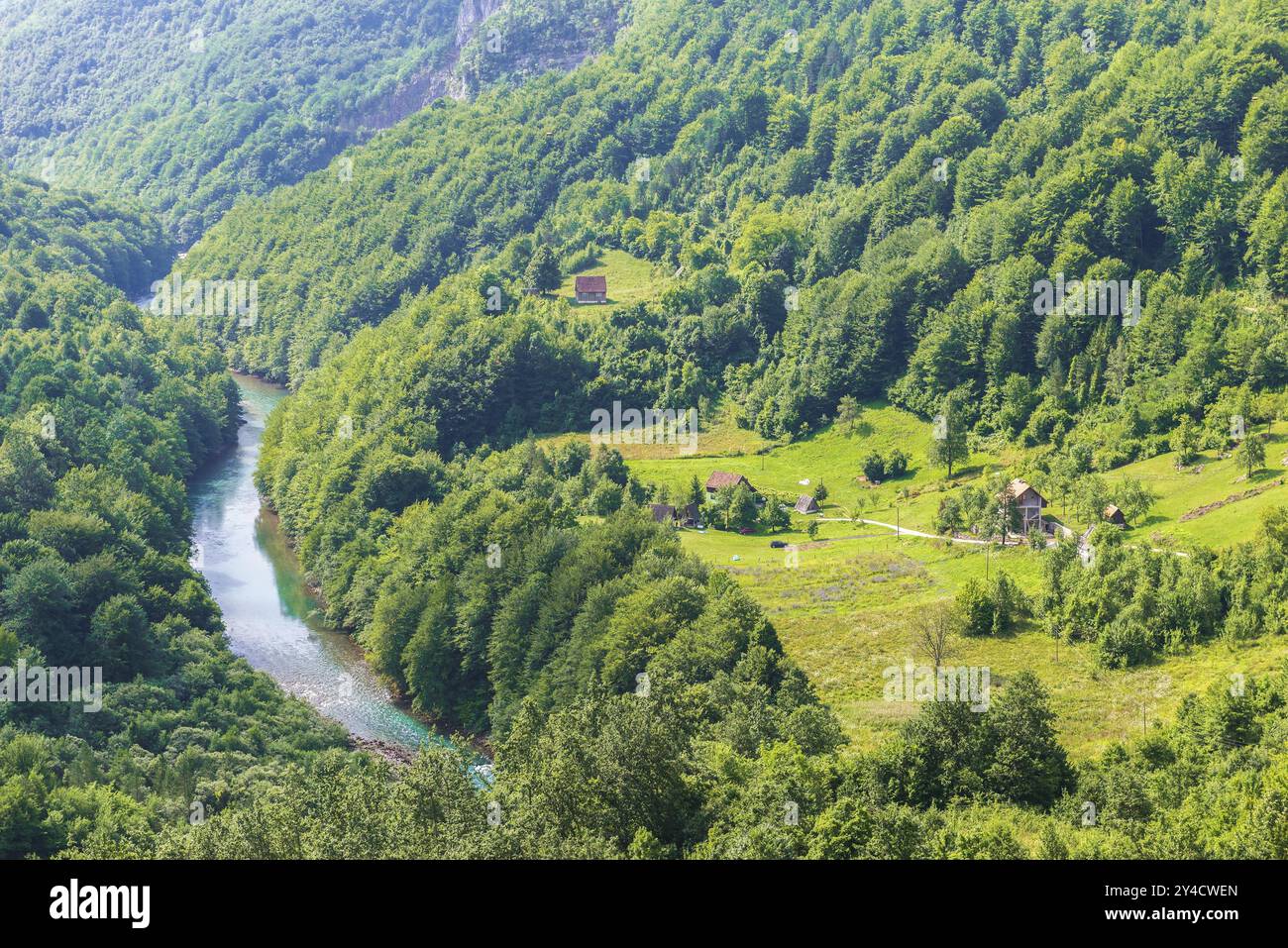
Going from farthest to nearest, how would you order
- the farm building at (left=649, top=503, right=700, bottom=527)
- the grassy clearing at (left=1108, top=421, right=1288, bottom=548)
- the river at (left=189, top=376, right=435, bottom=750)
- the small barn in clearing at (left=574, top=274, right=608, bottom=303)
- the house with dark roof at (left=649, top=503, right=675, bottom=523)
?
1. the small barn in clearing at (left=574, top=274, right=608, bottom=303)
2. the farm building at (left=649, top=503, right=700, bottom=527)
3. the house with dark roof at (left=649, top=503, right=675, bottom=523)
4. the river at (left=189, top=376, right=435, bottom=750)
5. the grassy clearing at (left=1108, top=421, right=1288, bottom=548)

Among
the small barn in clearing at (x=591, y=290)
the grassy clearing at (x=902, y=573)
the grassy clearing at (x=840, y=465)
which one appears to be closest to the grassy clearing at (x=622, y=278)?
the small barn in clearing at (x=591, y=290)

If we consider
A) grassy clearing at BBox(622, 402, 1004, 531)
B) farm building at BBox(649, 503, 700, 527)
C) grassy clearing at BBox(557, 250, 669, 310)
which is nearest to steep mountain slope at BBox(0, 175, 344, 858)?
farm building at BBox(649, 503, 700, 527)

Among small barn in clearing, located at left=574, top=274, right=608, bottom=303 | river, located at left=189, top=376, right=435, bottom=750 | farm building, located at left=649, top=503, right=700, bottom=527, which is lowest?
river, located at left=189, top=376, right=435, bottom=750

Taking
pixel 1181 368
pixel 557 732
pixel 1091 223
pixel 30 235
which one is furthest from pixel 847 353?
pixel 30 235

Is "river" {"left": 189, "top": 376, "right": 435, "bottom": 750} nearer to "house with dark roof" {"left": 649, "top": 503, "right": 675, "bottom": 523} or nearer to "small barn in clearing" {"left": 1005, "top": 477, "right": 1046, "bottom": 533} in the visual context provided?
"house with dark roof" {"left": 649, "top": 503, "right": 675, "bottom": 523}

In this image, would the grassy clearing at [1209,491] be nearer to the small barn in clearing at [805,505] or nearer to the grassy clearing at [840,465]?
the grassy clearing at [840,465]
